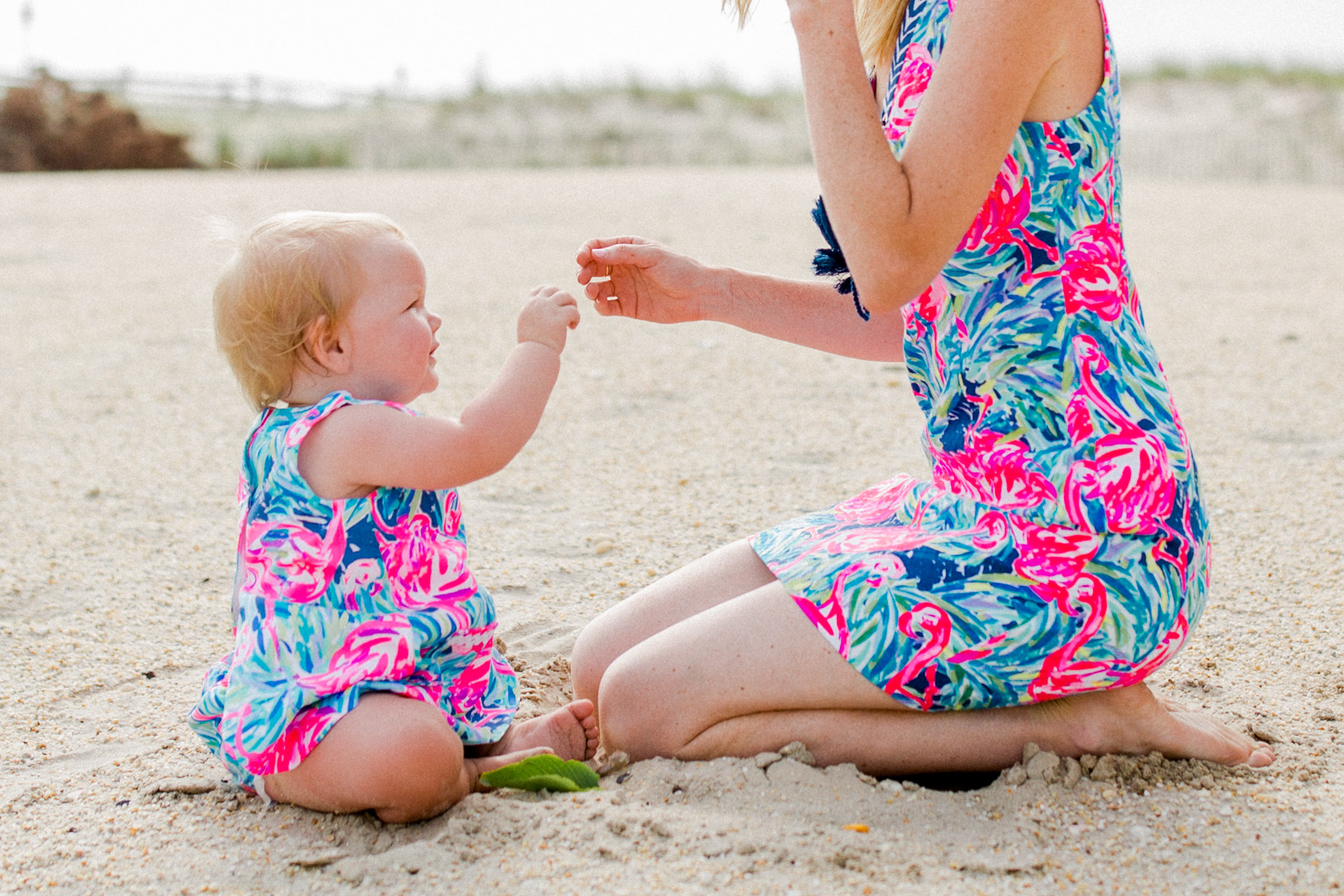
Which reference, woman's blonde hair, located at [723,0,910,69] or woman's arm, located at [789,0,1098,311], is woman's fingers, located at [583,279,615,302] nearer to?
woman's blonde hair, located at [723,0,910,69]

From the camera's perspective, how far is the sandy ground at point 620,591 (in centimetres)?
174

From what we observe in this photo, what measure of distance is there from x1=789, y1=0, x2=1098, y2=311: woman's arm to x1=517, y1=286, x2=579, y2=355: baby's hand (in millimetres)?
521

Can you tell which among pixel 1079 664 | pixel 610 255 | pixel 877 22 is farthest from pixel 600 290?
pixel 1079 664

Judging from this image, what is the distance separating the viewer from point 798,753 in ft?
6.48

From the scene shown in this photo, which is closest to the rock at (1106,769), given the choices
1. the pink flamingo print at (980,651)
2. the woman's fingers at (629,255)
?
the pink flamingo print at (980,651)

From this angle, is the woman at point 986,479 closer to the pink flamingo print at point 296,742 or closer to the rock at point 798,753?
the rock at point 798,753

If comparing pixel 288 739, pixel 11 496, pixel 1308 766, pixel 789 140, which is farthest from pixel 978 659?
pixel 789 140

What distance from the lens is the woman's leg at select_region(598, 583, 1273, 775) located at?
6.50 ft

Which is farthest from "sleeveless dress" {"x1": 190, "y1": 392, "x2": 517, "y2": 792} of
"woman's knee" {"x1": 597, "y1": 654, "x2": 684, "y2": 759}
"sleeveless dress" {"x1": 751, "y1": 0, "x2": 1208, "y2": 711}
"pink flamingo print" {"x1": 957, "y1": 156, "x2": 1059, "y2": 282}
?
"pink flamingo print" {"x1": 957, "y1": 156, "x2": 1059, "y2": 282}

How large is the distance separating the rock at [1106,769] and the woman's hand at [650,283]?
43.0 inches

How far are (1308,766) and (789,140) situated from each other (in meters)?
18.1

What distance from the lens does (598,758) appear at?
2193mm

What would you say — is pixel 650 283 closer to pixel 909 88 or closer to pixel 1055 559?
pixel 909 88

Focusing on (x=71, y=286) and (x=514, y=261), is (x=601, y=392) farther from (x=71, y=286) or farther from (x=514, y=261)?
(x=71, y=286)
